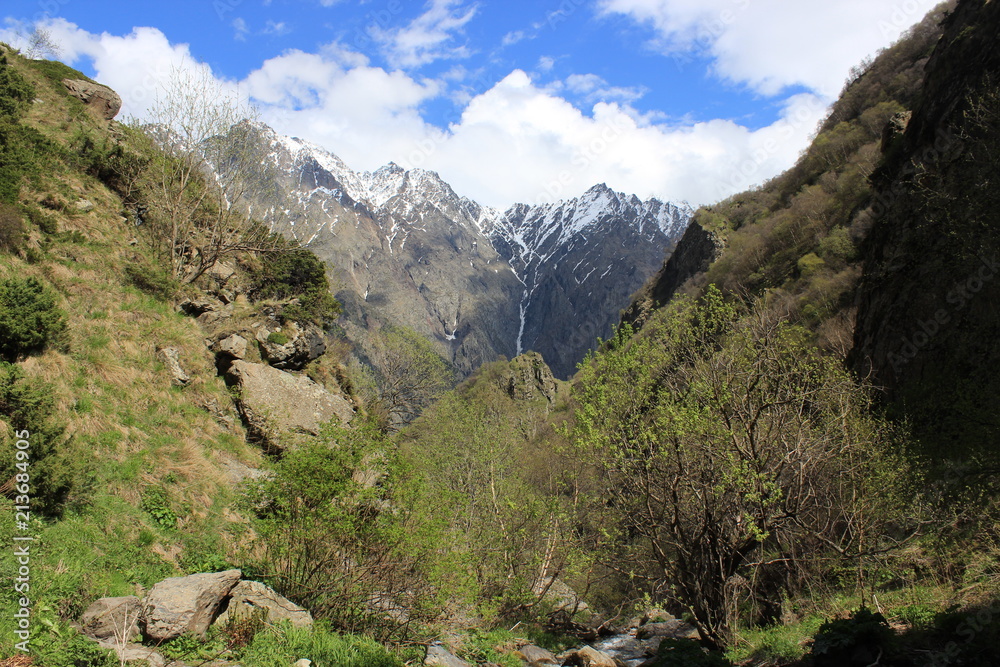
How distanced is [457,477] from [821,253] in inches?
1332

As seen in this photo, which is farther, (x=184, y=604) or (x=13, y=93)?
(x=13, y=93)

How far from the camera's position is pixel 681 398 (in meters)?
13.9

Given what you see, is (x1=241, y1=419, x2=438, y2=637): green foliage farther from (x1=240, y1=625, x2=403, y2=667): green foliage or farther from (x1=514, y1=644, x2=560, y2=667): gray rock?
(x1=514, y1=644, x2=560, y2=667): gray rock

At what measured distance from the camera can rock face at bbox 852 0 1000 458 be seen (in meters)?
10.8

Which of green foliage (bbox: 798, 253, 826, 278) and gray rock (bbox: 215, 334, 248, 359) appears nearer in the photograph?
gray rock (bbox: 215, 334, 248, 359)

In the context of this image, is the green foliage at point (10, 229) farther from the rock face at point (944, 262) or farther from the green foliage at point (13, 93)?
the rock face at point (944, 262)

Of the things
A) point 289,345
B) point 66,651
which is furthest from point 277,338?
Answer: point 66,651

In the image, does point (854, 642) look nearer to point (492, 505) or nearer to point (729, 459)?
point (729, 459)

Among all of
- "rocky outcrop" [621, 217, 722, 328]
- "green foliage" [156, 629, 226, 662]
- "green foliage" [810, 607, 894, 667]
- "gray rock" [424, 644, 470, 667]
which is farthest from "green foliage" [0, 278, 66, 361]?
"rocky outcrop" [621, 217, 722, 328]

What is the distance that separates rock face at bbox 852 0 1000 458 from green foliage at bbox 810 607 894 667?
15.5 ft

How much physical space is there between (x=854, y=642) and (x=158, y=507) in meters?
14.7

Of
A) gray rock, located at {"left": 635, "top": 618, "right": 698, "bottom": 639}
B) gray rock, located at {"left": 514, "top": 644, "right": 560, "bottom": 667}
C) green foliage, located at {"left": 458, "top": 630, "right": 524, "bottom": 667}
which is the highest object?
green foliage, located at {"left": 458, "top": 630, "right": 524, "bottom": 667}

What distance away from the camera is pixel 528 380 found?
331ft

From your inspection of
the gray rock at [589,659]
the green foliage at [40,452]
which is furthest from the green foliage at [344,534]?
the gray rock at [589,659]
